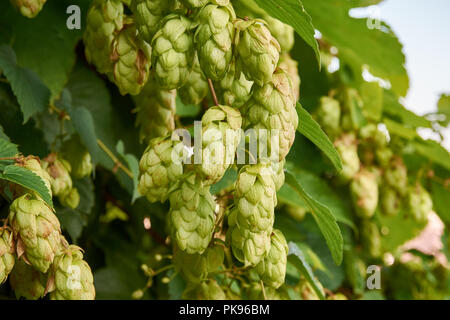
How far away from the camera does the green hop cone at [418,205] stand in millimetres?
1745

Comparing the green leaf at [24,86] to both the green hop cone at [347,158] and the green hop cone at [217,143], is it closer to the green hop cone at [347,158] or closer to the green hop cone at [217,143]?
the green hop cone at [217,143]

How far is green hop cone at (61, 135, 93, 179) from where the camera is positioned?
1.09 m

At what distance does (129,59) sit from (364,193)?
0.99 meters

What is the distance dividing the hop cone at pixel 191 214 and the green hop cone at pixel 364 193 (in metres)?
0.95

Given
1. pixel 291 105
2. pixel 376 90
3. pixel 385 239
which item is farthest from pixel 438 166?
pixel 291 105

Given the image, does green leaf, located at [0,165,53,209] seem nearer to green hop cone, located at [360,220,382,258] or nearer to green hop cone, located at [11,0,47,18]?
green hop cone, located at [11,0,47,18]

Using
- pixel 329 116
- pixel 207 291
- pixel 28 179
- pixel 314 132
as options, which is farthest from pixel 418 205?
pixel 28 179

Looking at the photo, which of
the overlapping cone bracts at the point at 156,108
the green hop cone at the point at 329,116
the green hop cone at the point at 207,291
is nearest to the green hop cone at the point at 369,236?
the green hop cone at the point at 329,116

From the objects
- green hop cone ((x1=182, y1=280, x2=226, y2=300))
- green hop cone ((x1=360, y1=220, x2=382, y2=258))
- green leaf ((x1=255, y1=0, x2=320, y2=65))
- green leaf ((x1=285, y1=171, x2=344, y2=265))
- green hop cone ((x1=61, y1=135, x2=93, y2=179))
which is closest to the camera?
green leaf ((x1=255, y1=0, x2=320, y2=65))

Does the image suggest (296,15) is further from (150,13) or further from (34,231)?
(34,231)

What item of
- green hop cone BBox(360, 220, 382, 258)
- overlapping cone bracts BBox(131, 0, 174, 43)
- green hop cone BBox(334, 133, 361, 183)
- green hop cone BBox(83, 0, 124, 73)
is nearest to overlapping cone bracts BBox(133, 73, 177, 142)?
green hop cone BBox(83, 0, 124, 73)

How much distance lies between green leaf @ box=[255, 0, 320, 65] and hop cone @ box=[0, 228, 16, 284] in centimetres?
41

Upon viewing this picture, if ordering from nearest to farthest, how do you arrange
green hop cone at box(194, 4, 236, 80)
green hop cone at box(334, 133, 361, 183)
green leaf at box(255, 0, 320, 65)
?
green hop cone at box(194, 4, 236, 80), green leaf at box(255, 0, 320, 65), green hop cone at box(334, 133, 361, 183)

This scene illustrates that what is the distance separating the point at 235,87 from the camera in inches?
26.0
